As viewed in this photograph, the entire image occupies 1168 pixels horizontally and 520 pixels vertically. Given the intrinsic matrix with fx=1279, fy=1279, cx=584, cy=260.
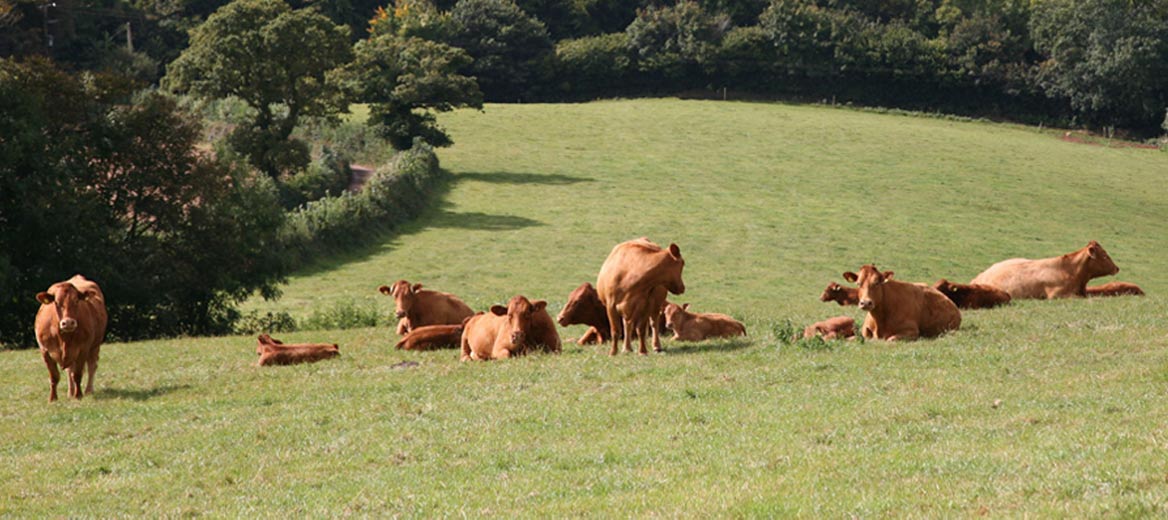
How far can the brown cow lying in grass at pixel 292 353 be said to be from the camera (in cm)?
2095

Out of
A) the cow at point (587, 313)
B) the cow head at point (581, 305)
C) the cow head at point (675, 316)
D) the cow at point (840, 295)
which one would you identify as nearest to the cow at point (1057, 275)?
the cow at point (840, 295)

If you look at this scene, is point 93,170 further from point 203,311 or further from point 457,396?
point 457,396

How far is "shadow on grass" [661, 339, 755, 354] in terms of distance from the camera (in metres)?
19.3

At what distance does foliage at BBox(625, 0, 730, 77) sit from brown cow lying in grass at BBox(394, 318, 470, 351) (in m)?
84.3

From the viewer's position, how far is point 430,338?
2222 cm

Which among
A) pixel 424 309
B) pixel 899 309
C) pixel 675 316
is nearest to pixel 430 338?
pixel 424 309

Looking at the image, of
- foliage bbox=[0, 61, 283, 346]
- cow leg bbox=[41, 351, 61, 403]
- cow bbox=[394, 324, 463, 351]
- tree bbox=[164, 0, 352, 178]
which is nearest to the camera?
cow leg bbox=[41, 351, 61, 403]

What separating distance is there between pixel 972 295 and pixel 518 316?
10.3 metres

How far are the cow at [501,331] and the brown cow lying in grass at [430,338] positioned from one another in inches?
40.1

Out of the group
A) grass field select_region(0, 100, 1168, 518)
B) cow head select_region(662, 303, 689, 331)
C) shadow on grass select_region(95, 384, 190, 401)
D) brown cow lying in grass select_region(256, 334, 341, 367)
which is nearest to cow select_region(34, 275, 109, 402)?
shadow on grass select_region(95, 384, 190, 401)

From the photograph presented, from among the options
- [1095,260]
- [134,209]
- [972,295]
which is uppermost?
[1095,260]

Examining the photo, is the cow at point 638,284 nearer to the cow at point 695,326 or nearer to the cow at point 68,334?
the cow at point 695,326

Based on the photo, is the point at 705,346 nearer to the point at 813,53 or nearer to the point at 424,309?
the point at 424,309

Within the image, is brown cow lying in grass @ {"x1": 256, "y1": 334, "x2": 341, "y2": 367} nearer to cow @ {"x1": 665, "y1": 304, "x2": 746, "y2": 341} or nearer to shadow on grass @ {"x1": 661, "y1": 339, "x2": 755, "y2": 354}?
shadow on grass @ {"x1": 661, "y1": 339, "x2": 755, "y2": 354}
